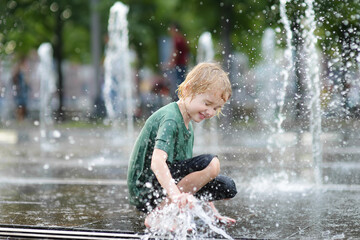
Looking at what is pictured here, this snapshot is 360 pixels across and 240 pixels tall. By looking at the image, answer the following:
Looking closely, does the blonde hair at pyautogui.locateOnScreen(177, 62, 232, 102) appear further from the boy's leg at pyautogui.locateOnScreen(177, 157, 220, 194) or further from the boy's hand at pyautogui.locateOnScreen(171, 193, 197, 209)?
the boy's hand at pyautogui.locateOnScreen(171, 193, 197, 209)

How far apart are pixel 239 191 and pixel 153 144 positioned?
1793 millimetres

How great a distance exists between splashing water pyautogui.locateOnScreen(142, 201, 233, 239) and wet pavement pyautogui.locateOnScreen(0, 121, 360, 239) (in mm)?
94

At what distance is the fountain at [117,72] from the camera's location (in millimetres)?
16594

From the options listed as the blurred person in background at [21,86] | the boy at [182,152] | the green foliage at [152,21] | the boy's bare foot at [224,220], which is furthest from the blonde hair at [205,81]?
the blurred person in background at [21,86]

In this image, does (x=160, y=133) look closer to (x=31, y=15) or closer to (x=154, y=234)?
(x=154, y=234)

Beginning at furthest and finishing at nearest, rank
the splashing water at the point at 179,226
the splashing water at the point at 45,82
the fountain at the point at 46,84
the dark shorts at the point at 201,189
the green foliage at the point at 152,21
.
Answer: the splashing water at the point at 45,82
the fountain at the point at 46,84
the green foliage at the point at 152,21
the dark shorts at the point at 201,189
the splashing water at the point at 179,226

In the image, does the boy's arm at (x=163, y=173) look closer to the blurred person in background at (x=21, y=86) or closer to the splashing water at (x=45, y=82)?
the splashing water at (x=45, y=82)

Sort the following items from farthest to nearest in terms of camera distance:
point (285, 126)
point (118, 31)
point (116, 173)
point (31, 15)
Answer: point (31, 15) < point (118, 31) < point (285, 126) < point (116, 173)

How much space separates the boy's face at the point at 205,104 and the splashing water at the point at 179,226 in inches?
18.9

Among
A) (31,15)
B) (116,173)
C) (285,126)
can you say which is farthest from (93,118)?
A: (116,173)

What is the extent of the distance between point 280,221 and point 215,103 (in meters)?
0.86

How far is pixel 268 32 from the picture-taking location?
1908cm

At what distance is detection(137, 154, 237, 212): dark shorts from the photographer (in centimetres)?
368

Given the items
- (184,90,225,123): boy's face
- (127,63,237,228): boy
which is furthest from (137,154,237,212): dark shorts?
(184,90,225,123): boy's face
